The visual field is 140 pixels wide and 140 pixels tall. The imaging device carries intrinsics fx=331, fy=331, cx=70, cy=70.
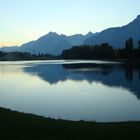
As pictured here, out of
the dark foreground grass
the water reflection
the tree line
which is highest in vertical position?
the tree line

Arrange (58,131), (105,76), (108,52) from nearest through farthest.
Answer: (58,131) < (105,76) < (108,52)

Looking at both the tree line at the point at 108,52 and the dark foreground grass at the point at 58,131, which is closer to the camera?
the dark foreground grass at the point at 58,131

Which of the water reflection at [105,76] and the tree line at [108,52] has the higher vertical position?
the tree line at [108,52]

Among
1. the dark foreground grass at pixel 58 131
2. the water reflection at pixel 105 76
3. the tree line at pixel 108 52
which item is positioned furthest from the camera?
the tree line at pixel 108 52

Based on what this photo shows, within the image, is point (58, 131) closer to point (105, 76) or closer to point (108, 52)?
point (105, 76)

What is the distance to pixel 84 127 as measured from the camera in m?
13.0

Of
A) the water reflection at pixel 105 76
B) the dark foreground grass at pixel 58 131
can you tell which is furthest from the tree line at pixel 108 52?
the dark foreground grass at pixel 58 131

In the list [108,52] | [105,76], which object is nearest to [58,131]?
[105,76]

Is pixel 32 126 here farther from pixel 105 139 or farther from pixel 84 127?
pixel 105 139

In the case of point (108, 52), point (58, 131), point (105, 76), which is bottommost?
point (105, 76)

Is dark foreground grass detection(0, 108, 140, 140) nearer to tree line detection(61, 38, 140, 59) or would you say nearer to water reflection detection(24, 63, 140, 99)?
water reflection detection(24, 63, 140, 99)

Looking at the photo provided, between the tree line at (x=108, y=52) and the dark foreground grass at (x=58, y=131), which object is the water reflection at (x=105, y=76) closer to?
the dark foreground grass at (x=58, y=131)

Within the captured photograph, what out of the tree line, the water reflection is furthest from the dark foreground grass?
the tree line

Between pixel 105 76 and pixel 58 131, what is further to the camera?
pixel 105 76
